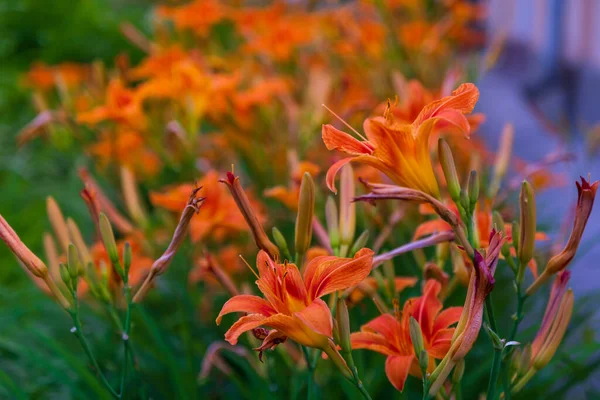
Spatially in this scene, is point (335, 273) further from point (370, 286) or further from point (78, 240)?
point (78, 240)

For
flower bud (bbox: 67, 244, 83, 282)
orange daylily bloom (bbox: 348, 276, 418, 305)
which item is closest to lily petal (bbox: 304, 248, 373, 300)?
orange daylily bloom (bbox: 348, 276, 418, 305)

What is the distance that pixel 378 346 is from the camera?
2.49ft

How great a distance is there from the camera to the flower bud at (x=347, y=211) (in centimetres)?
91

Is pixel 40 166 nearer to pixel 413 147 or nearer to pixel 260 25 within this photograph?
pixel 260 25

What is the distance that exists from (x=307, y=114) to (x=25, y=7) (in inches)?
132

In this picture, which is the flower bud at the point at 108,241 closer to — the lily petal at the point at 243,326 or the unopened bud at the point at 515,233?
the lily petal at the point at 243,326

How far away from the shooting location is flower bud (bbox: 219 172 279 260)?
2.50ft

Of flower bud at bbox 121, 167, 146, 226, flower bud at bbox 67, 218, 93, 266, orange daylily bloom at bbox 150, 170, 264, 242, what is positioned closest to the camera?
flower bud at bbox 67, 218, 93, 266

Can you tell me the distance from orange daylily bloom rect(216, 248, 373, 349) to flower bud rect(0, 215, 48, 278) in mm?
296

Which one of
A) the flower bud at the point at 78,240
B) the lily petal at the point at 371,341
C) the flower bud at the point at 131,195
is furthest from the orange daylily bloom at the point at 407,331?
the flower bud at the point at 131,195

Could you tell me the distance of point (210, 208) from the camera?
1.29 meters

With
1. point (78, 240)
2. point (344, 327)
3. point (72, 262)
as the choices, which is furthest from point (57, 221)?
point (344, 327)

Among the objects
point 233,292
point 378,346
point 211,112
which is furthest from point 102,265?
point 211,112

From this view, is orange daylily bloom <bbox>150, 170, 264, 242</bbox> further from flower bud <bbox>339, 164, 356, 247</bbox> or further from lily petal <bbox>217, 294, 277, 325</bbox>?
lily petal <bbox>217, 294, 277, 325</bbox>
